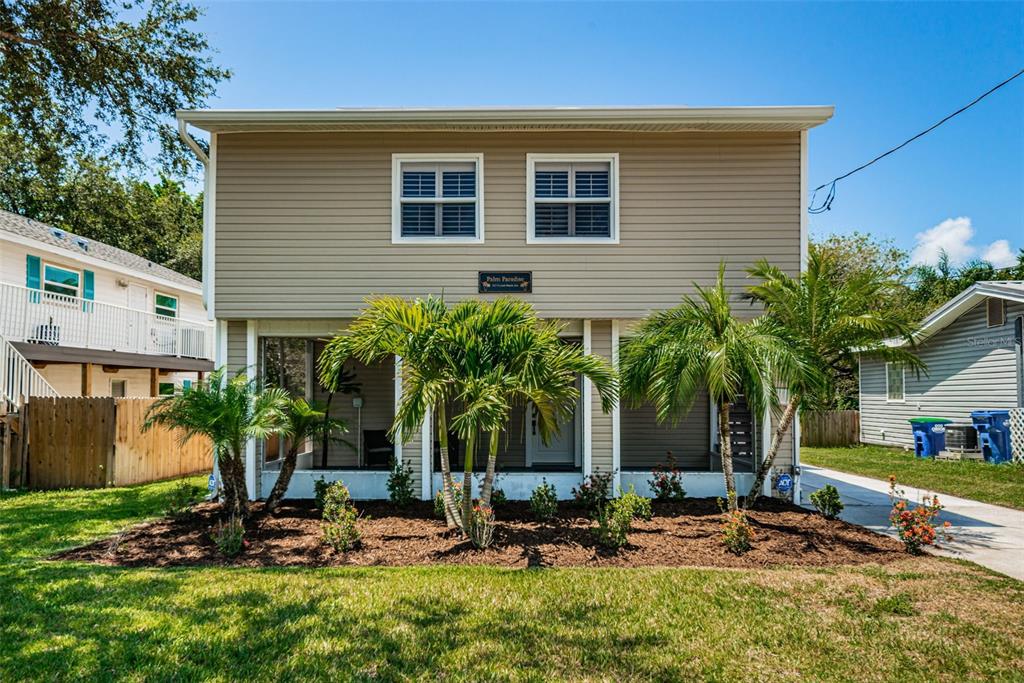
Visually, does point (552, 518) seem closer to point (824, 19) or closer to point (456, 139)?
point (456, 139)

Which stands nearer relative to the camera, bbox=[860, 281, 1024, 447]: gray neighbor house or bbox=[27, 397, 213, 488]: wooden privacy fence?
bbox=[27, 397, 213, 488]: wooden privacy fence

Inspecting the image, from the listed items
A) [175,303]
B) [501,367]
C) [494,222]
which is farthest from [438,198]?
[175,303]

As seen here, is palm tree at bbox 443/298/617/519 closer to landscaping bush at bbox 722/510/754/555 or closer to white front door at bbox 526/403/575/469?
landscaping bush at bbox 722/510/754/555

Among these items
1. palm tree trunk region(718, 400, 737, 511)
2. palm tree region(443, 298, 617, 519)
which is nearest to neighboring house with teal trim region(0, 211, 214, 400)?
palm tree region(443, 298, 617, 519)

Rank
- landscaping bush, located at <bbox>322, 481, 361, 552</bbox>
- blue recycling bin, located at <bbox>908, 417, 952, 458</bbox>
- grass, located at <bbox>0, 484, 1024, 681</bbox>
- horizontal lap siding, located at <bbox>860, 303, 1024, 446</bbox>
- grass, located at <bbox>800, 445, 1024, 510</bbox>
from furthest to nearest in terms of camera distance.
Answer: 1. blue recycling bin, located at <bbox>908, 417, 952, 458</bbox>
2. horizontal lap siding, located at <bbox>860, 303, 1024, 446</bbox>
3. grass, located at <bbox>800, 445, 1024, 510</bbox>
4. landscaping bush, located at <bbox>322, 481, 361, 552</bbox>
5. grass, located at <bbox>0, 484, 1024, 681</bbox>

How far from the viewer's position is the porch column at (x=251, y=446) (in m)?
8.11

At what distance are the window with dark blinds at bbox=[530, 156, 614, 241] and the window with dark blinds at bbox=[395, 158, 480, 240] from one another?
0.95 m

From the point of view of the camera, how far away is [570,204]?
26.6 ft

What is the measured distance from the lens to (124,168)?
35.7ft

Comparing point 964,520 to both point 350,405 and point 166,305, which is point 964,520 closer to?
point 350,405

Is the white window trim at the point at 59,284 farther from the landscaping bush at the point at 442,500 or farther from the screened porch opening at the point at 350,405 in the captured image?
the landscaping bush at the point at 442,500

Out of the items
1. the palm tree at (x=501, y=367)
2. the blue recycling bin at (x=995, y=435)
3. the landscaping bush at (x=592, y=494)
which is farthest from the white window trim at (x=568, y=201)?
the blue recycling bin at (x=995, y=435)

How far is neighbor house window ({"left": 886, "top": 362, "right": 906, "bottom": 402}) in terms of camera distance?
52.9ft

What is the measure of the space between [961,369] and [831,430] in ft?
13.9
